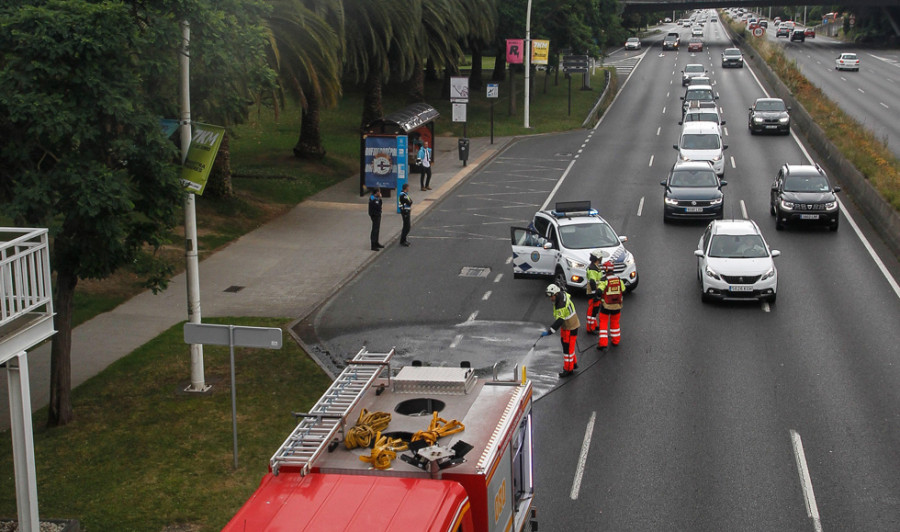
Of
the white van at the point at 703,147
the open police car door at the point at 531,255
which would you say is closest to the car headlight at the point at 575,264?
the open police car door at the point at 531,255

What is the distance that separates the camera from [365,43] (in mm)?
36344

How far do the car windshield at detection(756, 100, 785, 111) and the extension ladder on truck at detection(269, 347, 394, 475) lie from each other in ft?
134

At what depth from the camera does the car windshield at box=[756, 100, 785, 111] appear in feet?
154

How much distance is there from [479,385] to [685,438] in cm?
584

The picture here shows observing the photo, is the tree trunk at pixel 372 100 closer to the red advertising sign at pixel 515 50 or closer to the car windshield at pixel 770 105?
the red advertising sign at pixel 515 50

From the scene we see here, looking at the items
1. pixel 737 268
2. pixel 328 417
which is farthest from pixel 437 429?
pixel 737 268

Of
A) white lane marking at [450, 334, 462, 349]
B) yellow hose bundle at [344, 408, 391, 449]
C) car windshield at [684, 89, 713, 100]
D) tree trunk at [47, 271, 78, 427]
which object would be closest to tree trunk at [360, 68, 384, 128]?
car windshield at [684, 89, 713, 100]

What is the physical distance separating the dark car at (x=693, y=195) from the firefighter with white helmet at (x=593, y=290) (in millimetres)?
10093

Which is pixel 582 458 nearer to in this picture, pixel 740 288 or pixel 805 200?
pixel 740 288

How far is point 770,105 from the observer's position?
47219 mm

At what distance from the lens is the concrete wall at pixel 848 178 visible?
2662 centimetres

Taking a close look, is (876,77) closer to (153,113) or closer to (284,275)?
(284,275)

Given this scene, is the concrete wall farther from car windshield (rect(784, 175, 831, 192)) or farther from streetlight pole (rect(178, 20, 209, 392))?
streetlight pole (rect(178, 20, 209, 392))

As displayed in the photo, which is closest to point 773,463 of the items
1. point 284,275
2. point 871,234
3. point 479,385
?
point 479,385
